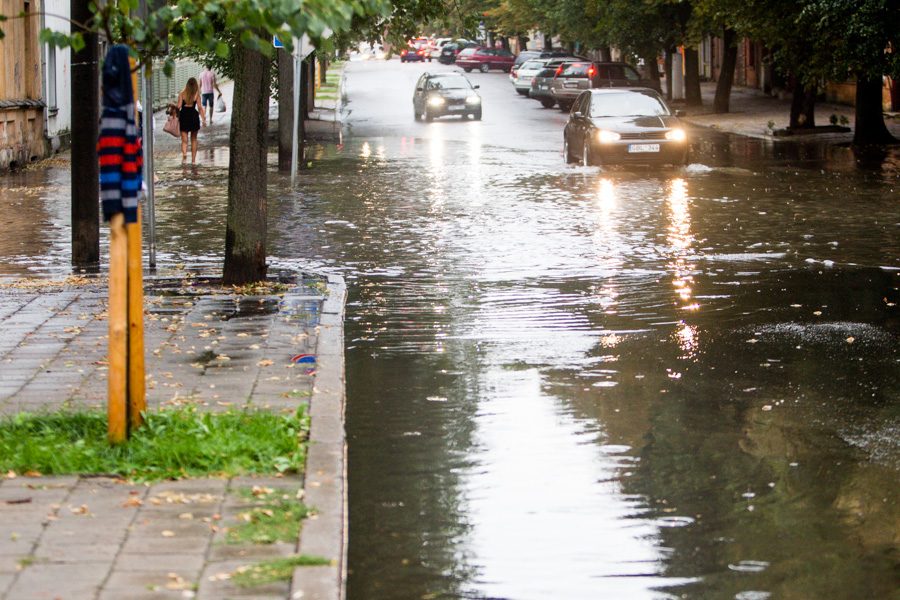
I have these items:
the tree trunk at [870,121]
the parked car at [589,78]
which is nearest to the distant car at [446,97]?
the parked car at [589,78]

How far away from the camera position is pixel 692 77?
4622 cm

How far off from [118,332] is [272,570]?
203 centimetres

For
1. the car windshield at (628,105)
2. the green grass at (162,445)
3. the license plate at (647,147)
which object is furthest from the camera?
the car windshield at (628,105)

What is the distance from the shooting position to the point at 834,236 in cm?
1570

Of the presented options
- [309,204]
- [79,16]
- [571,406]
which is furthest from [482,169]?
[571,406]

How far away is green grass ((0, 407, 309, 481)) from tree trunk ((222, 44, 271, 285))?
5.00 m

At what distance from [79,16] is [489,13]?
68.8 m

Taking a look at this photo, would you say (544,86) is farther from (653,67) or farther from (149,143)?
(149,143)

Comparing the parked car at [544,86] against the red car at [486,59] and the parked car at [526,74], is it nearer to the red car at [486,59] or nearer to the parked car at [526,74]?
the parked car at [526,74]

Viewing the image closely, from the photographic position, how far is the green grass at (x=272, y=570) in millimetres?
4957

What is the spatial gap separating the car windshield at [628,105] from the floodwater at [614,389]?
6.14 meters

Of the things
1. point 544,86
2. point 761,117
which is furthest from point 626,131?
point 544,86

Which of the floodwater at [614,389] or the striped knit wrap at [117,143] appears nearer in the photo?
the floodwater at [614,389]

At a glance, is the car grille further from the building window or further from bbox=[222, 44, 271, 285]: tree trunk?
the building window
